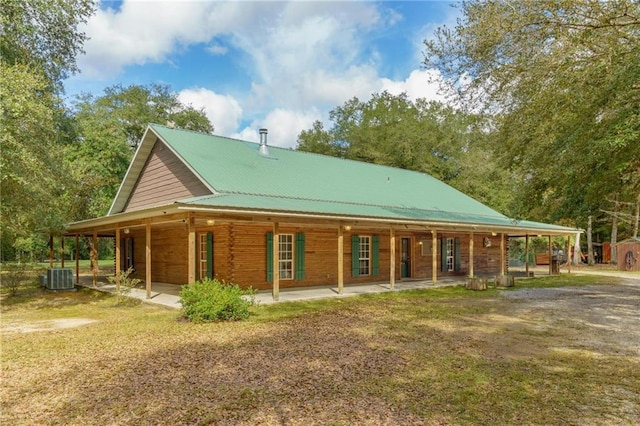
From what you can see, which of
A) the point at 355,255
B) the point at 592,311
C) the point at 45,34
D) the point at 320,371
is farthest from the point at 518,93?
the point at 45,34

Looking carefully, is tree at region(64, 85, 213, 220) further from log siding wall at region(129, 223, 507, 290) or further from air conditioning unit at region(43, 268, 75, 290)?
log siding wall at region(129, 223, 507, 290)

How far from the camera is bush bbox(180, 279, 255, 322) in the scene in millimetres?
8603

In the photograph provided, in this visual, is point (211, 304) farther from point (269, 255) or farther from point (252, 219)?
point (269, 255)

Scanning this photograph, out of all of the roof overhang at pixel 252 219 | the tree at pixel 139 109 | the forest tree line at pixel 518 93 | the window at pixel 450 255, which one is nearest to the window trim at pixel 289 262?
the roof overhang at pixel 252 219

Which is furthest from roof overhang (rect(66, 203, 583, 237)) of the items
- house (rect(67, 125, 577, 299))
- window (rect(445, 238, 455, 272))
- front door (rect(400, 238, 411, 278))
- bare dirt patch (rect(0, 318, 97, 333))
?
bare dirt patch (rect(0, 318, 97, 333))

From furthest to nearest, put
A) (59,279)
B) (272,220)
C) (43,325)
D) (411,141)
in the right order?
(411,141), (59,279), (272,220), (43,325)

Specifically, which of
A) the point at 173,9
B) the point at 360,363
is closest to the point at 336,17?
the point at 173,9

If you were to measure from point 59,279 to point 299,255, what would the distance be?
9035mm

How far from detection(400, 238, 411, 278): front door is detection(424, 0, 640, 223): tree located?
24.6 feet

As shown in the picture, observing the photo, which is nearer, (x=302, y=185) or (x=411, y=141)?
(x=302, y=185)

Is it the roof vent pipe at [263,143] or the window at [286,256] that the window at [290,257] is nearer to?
the window at [286,256]

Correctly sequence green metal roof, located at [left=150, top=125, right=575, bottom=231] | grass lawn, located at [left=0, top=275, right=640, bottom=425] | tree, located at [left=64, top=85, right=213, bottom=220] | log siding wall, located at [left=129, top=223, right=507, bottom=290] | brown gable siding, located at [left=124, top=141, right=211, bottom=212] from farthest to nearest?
1. tree, located at [left=64, top=85, right=213, bottom=220]
2. brown gable siding, located at [left=124, top=141, right=211, bottom=212]
3. log siding wall, located at [left=129, top=223, right=507, bottom=290]
4. green metal roof, located at [left=150, top=125, right=575, bottom=231]
5. grass lawn, located at [left=0, top=275, right=640, bottom=425]

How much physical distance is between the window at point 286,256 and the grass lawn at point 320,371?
4.55 m

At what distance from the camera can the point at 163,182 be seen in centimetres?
1573
